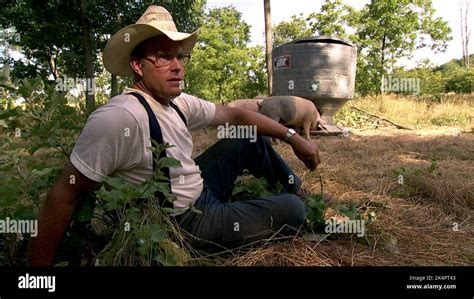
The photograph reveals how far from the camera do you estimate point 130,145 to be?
5.12 feet

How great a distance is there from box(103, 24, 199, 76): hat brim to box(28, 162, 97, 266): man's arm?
0.65m

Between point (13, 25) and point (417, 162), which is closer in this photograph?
point (417, 162)

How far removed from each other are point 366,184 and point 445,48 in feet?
65.2

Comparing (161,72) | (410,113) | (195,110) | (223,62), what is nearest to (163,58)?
(161,72)

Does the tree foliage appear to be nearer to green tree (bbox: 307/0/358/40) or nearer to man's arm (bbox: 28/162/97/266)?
green tree (bbox: 307/0/358/40)

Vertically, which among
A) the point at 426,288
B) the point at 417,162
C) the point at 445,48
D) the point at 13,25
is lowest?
the point at 426,288

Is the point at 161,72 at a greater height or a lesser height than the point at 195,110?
greater

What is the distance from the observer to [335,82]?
834cm

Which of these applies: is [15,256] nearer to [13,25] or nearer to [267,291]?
[267,291]

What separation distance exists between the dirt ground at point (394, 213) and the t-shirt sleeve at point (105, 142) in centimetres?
73

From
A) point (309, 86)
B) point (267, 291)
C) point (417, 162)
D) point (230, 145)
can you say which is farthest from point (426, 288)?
point (309, 86)

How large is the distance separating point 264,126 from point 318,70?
621 cm

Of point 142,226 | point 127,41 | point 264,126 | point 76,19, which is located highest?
point 76,19

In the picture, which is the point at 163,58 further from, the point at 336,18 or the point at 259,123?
the point at 336,18
